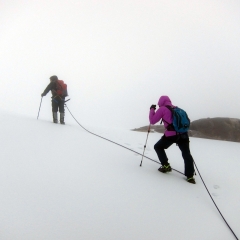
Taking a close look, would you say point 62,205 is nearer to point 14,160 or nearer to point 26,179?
point 26,179

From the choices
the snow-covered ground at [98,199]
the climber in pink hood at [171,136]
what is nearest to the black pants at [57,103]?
the snow-covered ground at [98,199]

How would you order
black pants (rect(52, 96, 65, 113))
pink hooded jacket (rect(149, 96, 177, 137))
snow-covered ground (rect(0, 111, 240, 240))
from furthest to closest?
black pants (rect(52, 96, 65, 113)), pink hooded jacket (rect(149, 96, 177, 137)), snow-covered ground (rect(0, 111, 240, 240))

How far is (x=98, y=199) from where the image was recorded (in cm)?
285

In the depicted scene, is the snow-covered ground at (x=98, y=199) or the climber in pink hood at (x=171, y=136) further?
the climber in pink hood at (x=171, y=136)

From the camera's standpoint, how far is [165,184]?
3920mm

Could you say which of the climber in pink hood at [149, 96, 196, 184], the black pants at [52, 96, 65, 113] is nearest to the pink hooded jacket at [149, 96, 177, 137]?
the climber in pink hood at [149, 96, 196, 184]

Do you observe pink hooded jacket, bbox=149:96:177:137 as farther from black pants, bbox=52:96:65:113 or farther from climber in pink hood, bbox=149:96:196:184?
black pants, bbox=52:96:65:113

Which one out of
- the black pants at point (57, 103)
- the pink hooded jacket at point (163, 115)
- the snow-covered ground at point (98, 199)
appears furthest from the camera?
the black pants at point (57, 103)

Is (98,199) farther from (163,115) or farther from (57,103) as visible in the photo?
(57,103)

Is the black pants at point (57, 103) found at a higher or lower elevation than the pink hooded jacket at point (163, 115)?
lower

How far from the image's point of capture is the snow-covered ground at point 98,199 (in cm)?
222

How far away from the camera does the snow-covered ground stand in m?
2.22

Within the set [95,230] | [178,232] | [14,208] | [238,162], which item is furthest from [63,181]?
[238,162]

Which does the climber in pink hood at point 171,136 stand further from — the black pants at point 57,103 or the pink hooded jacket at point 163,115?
the black pants at point 57,103
